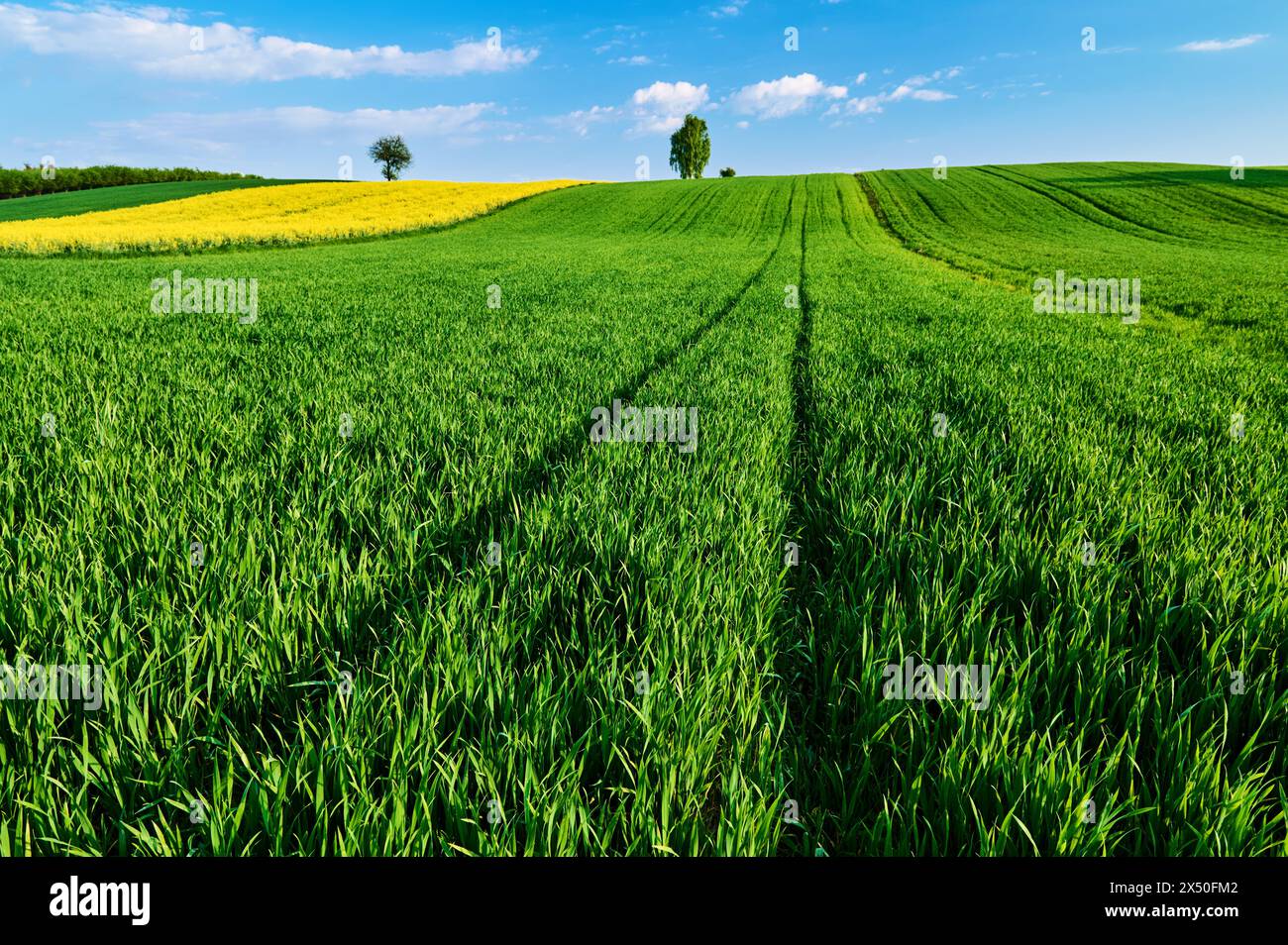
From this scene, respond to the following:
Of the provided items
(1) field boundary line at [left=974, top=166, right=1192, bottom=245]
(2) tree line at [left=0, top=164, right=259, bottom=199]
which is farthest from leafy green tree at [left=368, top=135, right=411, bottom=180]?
(1) field boundary line at [left=974, top=166, right=1192, bottom=245]

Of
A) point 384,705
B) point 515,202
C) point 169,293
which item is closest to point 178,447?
point 384,705

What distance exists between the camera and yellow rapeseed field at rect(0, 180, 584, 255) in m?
27.2

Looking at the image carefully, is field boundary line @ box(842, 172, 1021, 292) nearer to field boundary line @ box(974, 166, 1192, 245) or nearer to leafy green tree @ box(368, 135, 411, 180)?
field boundary line @ box(974, 166, 1192, 245)

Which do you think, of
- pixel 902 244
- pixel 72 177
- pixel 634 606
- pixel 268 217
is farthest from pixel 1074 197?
pixel 72 177

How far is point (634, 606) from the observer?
7.28 feet

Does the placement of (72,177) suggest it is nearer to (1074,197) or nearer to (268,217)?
(268,217)

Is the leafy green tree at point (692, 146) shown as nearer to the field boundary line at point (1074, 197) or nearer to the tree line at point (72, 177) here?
the field boundary line at point (1074, 197)

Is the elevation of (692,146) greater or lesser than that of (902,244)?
greater

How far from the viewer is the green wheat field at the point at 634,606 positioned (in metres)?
1.42

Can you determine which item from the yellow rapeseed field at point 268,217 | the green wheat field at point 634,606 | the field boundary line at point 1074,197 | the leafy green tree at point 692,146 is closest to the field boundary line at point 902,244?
the field boundary line at point 1074,197

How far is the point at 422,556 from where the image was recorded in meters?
2.54

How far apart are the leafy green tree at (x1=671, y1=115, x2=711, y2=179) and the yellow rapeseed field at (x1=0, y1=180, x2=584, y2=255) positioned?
130 ft

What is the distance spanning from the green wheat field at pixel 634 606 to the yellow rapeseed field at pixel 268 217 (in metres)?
28.1

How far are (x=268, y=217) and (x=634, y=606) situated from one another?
49338mm
